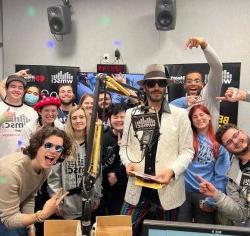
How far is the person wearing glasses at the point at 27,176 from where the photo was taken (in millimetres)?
1649

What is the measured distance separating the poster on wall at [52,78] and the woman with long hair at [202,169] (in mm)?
2518

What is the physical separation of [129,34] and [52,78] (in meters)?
1.15

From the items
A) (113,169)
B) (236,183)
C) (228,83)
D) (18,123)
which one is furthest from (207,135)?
(228,83)

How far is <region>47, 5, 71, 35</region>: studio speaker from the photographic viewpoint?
421 cm

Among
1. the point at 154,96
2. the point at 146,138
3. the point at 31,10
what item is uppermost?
the point at 31,10

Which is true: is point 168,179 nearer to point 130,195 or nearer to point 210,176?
point 130,195

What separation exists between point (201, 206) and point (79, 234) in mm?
1105

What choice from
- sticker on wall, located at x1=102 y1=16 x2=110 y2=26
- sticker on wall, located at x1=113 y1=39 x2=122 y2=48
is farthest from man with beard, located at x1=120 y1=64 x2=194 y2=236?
sticker on wall, located at x1=102 y1=16 x2=110 y2=26

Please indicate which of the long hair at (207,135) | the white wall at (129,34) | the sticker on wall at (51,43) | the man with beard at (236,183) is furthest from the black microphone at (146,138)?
the sticker on wall at (51,43)

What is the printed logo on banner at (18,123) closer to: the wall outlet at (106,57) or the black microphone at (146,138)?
the black microphone at (146,138)

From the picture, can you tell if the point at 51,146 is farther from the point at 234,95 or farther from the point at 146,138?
the point at 234,95

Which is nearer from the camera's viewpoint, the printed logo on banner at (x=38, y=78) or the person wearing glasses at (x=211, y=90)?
the person wearing glasses at (x=211, y=90)

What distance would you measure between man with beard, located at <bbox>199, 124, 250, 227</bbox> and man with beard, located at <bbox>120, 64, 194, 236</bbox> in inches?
8.3

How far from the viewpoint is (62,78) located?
14.8 feet
